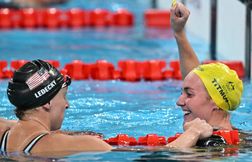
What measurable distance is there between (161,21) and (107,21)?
2.85 ft

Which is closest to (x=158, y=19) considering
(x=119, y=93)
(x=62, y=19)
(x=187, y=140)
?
(x=62, y=19)

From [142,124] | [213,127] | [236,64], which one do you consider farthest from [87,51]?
[213,127]

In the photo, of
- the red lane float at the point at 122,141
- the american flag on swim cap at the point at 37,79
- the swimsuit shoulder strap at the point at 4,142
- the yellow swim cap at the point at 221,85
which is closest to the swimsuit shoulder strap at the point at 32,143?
the swimsuit shoulder strap at the point at 4,142

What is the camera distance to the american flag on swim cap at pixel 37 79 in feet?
16.3

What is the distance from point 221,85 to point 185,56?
0.76 m

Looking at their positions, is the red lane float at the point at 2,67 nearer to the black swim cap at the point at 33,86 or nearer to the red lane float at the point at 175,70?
the red lane float at the point at 175,70

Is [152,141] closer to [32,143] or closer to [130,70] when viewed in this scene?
[32,143]

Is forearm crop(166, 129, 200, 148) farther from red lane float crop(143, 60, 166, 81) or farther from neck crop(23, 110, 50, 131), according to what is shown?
red lane float crop(143, 60, 166, 81)

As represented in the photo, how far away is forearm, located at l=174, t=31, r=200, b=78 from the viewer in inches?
244

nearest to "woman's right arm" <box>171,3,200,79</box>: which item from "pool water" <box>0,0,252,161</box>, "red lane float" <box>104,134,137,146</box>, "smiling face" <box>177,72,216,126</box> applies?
"pool water" <box>0,0,252,161</box>

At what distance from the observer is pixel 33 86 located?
497 centimetres

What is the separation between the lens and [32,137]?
4.92 metres

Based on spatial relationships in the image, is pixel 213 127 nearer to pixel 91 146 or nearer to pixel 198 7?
pixel 91 146

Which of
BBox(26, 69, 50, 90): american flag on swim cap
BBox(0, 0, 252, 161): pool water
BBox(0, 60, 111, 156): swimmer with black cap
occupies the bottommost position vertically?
BBox(0, 0, 252, 161): pool water
